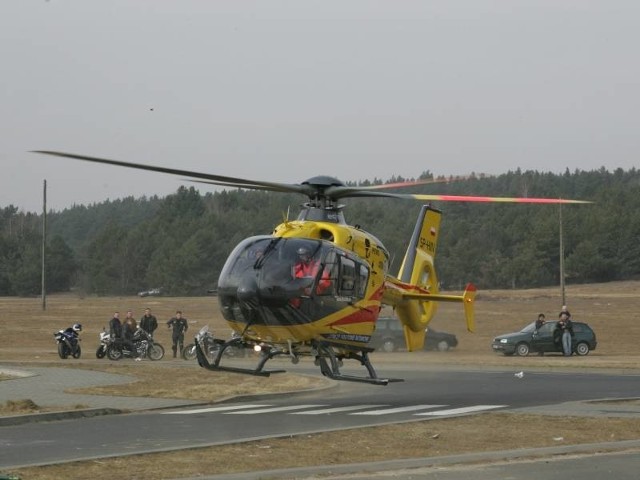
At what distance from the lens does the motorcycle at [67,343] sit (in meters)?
38.0

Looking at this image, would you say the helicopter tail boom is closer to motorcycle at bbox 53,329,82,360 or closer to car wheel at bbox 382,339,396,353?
motorcycle at bbox 53,329,82,360

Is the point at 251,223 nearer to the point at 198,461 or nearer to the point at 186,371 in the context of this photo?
the point at 186,371

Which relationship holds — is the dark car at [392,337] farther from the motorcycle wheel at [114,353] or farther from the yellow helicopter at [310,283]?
the yellow helicopter at [310,283]

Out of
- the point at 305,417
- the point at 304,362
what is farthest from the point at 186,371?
the point at 305,417

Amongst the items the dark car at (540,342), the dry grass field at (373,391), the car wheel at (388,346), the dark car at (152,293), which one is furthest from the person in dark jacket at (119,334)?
the dark car at (152,293)

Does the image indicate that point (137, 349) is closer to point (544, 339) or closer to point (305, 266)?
point (544, 339)

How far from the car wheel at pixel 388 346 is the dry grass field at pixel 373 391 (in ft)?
4.23

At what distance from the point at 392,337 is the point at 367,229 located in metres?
38.8

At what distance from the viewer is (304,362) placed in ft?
124

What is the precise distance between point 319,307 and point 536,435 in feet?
16.3

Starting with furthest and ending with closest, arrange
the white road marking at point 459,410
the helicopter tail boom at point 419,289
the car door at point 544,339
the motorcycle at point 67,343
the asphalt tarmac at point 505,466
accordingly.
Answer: the car door at point 544,339
the motorcycle at point 67,343
the helicopter tail boom at point 419,289
the white road marking at point 459,410
the asphalt tarmac at point 505,466

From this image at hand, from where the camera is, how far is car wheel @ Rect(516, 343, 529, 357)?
137ft

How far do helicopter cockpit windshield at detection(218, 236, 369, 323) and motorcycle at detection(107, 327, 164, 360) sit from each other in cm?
1887

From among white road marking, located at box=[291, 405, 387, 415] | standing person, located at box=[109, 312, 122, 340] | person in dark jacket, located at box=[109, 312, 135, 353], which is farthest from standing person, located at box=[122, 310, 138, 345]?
white road marking, located at box=[291, 405, 387, 415]
